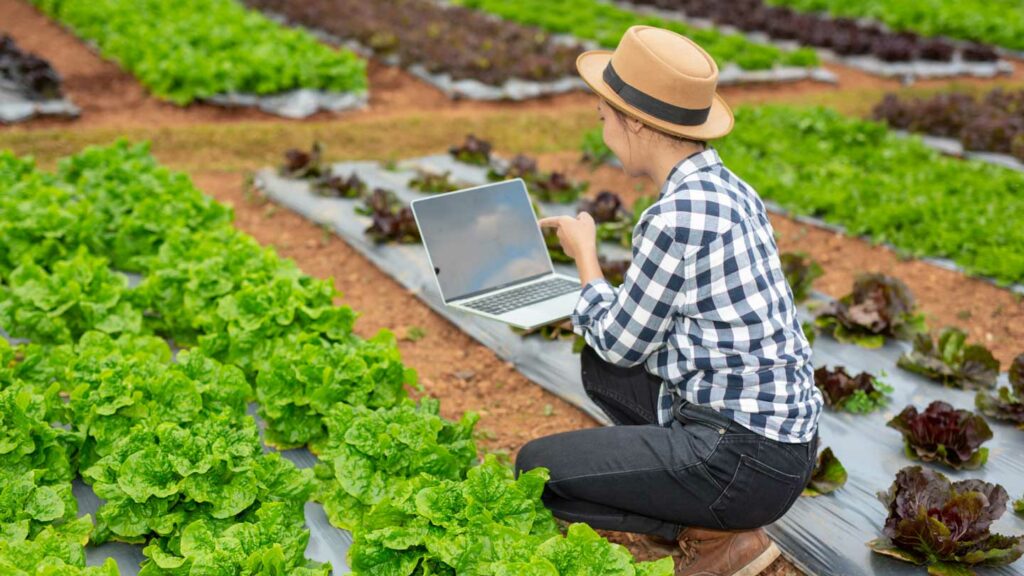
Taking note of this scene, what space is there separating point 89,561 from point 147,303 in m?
1.59

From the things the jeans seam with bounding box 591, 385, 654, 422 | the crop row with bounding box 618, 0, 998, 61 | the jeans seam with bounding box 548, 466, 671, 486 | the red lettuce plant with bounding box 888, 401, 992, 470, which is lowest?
the crop row with bounding box 618, 0, 998, 61

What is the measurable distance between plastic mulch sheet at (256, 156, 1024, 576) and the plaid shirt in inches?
26.7

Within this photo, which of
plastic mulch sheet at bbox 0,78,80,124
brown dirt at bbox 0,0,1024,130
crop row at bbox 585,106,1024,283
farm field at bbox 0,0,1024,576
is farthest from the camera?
brown dirt at bbox 0,0,1024,130

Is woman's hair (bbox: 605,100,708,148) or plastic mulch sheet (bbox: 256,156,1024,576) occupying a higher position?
woman's hair (bbox: 605,100,708,148)

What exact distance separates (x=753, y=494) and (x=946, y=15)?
14996mm

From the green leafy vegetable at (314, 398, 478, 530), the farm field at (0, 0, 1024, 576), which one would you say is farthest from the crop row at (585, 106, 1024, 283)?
the green leafy vegetable at (314, 398, 478, 530)

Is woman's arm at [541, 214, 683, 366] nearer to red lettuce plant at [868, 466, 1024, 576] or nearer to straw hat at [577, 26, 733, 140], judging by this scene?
straw hat at [577, 26, 733, 140]

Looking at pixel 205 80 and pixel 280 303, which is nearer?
pixel 280 303

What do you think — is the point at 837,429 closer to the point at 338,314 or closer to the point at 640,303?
the point at 640,303

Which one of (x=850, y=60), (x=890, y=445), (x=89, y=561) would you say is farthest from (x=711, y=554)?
(x=850, y=60)

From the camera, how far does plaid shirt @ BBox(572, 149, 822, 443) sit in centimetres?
271

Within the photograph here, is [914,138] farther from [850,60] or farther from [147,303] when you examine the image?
[147,303]

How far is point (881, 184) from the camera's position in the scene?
7273 mm

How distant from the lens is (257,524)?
2904mm
